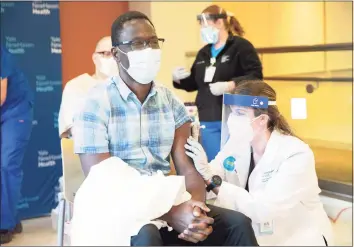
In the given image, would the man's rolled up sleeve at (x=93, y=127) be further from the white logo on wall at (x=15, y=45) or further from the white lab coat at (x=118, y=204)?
the white logo on wall at (x=15, y=45)

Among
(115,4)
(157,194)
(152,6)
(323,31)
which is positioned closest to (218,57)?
(152,6)

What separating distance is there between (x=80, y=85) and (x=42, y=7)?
960mm

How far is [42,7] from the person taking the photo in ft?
13.8

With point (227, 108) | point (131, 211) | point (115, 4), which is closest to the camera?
point (131, 211)

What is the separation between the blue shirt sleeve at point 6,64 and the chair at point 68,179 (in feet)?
4.78

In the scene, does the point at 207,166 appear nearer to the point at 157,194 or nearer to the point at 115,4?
the point at 157,194

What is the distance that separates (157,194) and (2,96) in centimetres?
227

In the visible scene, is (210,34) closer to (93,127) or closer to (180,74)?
(180,74)

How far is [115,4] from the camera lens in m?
4.78

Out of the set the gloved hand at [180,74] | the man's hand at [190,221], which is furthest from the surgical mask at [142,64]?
the gloved hand at [180,74]

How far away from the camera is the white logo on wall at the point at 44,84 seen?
4.26m

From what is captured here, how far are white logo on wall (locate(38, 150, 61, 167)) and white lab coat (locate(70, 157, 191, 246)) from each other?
260 centimetres

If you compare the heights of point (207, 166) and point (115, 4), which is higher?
point (115, 4)

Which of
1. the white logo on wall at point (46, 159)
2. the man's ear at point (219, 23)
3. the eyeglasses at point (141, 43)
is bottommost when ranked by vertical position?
the white logo on wall at point (46, 159)
